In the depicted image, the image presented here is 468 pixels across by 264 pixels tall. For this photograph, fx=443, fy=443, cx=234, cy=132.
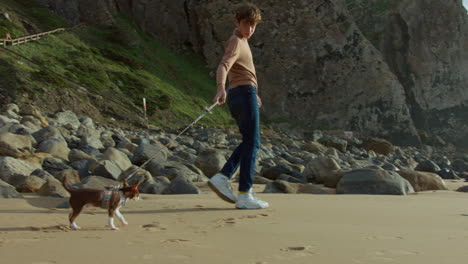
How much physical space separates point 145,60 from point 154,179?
26.5m

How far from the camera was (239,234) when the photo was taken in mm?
2799

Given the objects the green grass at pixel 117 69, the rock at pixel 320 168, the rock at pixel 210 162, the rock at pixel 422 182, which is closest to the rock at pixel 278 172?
the rock at pixel 320 168

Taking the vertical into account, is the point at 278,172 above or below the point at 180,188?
above

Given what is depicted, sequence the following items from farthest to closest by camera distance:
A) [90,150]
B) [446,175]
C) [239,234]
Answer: [446,175], [90,150], [239,234]

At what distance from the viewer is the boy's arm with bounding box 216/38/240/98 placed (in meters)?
4.01

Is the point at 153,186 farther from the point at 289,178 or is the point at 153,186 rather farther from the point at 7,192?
the point at 289,178

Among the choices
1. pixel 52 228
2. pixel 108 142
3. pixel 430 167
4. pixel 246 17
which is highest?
pixel 246 17

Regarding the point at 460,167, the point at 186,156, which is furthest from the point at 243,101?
the point at 460,167

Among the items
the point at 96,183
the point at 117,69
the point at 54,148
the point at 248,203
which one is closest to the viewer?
the point at 248,203

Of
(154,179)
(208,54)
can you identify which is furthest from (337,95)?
(154,179)

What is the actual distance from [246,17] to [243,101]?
0.81m

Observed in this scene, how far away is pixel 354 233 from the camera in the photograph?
279 centimetres

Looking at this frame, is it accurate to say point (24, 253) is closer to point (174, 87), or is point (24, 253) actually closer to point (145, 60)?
point (174, 87)

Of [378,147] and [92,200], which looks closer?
[92,200]
